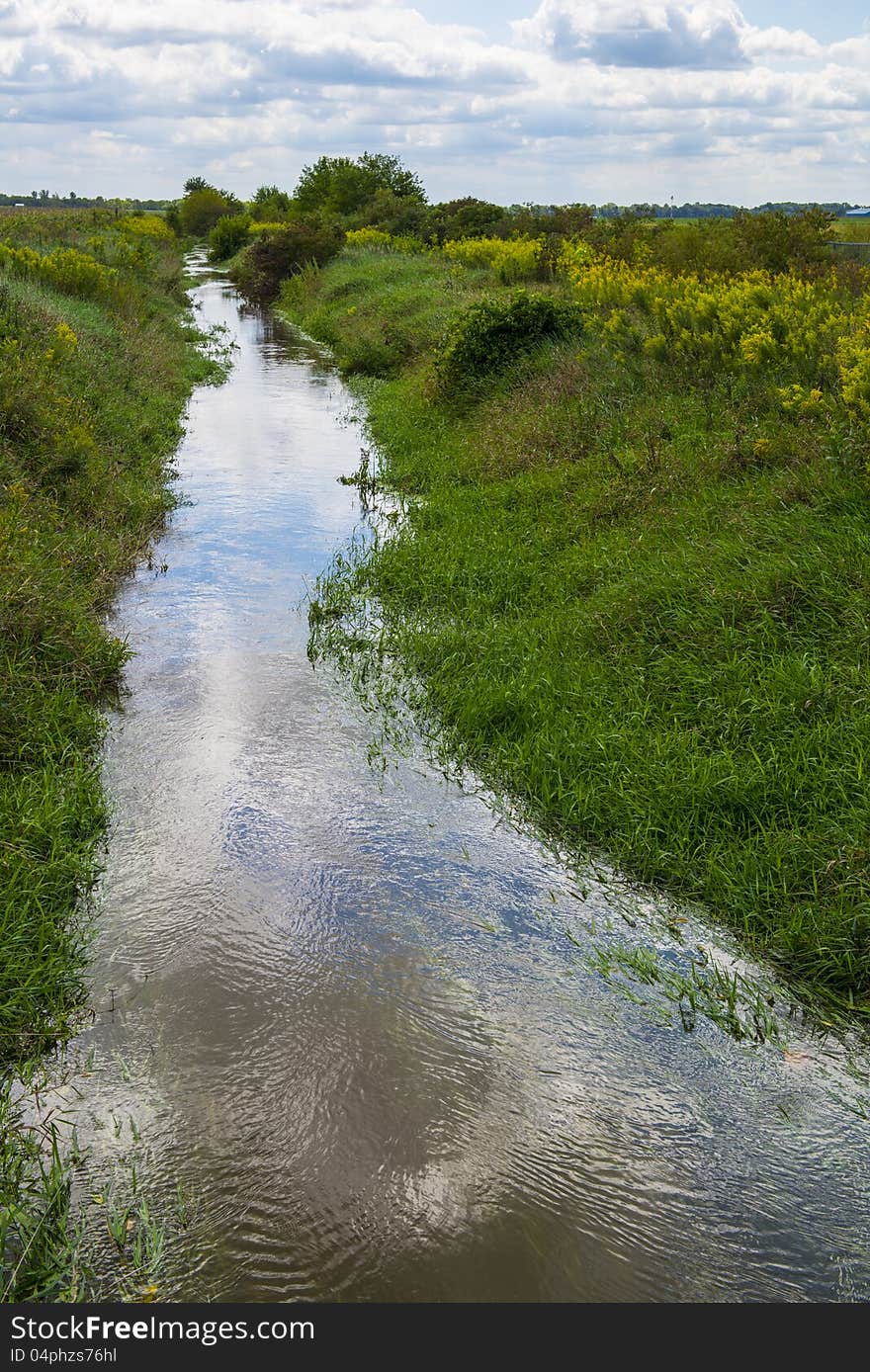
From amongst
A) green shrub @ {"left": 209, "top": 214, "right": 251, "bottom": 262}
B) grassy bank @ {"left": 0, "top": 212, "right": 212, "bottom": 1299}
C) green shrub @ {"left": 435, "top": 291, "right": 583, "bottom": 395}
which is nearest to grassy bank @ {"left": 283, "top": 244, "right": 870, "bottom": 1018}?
green shrub @ {"left": 435, "top": 291, "right": 583, "bottom": 395}

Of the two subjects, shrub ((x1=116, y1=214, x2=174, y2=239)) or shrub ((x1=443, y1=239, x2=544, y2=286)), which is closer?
shrub ((x1=443, y1=239, x2=544, y2=286))

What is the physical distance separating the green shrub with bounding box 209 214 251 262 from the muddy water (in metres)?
56.8

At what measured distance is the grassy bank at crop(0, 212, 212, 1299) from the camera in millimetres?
3559

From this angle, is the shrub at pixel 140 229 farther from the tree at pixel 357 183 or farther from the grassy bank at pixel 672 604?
the grassy bank at pixel 672 604

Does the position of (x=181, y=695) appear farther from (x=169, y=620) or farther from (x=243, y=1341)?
(x=243, y=1341)

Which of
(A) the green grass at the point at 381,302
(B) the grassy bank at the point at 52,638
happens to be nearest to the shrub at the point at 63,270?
(B) the grassy bank at the point at 52,638

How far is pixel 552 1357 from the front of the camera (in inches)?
115

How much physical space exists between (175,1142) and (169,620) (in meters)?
5.68

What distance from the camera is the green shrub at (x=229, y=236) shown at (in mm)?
56938

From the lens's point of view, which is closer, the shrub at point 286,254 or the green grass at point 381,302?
the green grass at point 381,302

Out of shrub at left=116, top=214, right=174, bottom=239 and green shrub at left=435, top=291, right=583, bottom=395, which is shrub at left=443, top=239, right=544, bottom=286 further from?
shrub at left=116, top=214, right=174, bottom=239

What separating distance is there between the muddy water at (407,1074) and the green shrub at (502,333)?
9.46 metres

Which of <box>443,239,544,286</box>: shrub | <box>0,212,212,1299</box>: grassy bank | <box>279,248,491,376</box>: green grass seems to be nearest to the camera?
<box>0,212,212,1299</box>: grassy bank

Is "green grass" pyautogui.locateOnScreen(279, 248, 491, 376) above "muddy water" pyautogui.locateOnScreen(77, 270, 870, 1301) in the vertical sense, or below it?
above
